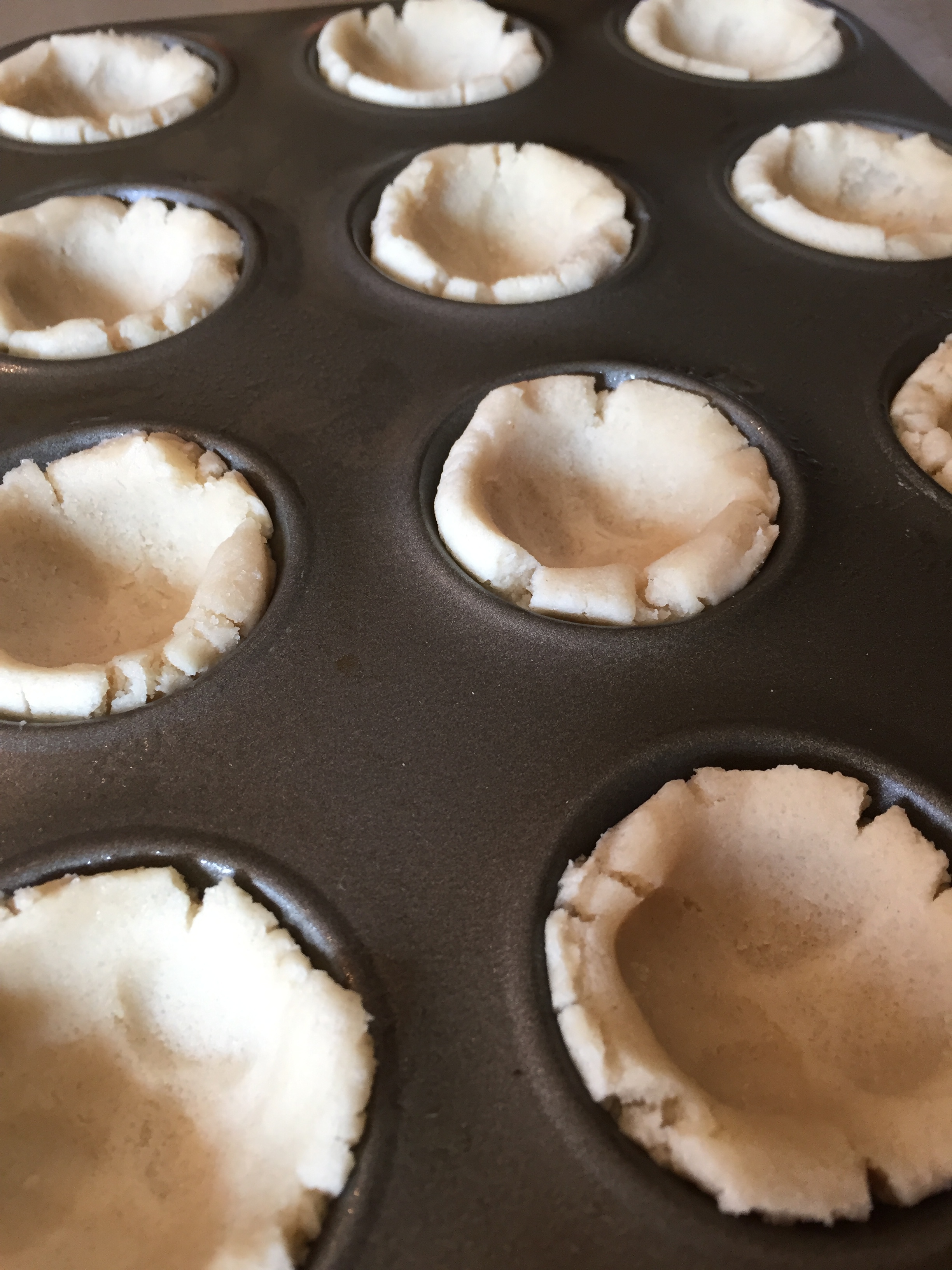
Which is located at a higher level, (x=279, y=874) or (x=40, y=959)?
(x=279, y=874)

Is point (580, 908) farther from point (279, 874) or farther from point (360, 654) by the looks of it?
point (360, 654)

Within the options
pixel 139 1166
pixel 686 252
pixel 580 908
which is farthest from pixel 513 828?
pixel 686 252

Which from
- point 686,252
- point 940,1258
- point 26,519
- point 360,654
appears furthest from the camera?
point 686,252

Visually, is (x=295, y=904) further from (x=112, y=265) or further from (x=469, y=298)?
(x=112, y=265)

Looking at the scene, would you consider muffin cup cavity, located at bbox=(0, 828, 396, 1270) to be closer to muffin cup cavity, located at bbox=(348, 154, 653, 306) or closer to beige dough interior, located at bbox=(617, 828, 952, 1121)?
beige dough interior, located at bbox=(617, 828, 952, 1121)

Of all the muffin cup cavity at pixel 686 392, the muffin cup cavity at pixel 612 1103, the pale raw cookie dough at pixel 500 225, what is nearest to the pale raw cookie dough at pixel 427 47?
the pale raw cookie dough at pixel 500 225

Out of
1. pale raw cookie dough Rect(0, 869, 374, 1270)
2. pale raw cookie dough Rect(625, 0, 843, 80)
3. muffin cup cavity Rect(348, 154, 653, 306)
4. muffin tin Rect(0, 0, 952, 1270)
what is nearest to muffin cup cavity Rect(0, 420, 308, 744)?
muffin tin Rect(0, 0, 952, 1270)

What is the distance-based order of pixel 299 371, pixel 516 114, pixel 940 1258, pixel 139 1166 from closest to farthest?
pixel 940 1258 < pixel 139 1166 < pixel 299 371 < pixel 516 114
